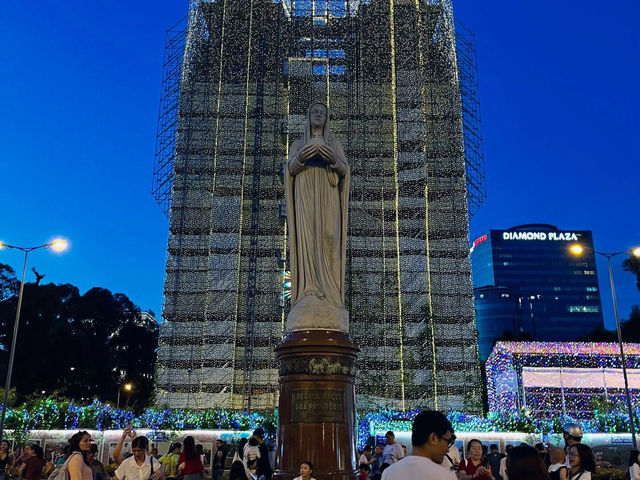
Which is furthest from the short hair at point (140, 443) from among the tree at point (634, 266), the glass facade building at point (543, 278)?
the glass facade building at point (543, 278)

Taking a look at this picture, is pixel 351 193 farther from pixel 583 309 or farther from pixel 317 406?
pixel 583 309

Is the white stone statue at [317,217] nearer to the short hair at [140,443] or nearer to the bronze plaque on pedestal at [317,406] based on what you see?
the bronze plaque on pedestal at [317,406]

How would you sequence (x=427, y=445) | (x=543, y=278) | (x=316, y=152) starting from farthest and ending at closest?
(x=543, y=278)
(x=316, y=152)
(x=427, y=445)

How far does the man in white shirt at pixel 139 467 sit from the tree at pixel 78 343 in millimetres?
25347

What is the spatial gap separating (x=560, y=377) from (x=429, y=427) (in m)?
25.2

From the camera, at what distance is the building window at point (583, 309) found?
119 metres

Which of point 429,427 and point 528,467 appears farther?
point 528,467

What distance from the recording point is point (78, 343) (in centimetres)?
3950

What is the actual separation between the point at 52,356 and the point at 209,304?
48.1ft

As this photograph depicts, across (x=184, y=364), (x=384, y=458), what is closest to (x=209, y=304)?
(x=184, y=364)

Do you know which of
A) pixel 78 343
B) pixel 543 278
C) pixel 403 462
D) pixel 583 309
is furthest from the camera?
pixel 543 278

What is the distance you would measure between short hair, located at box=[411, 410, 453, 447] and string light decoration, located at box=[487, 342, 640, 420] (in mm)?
23788

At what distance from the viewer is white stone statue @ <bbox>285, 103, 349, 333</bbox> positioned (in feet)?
25.6

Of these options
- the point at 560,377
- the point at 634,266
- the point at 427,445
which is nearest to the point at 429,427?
the point at 427,445
